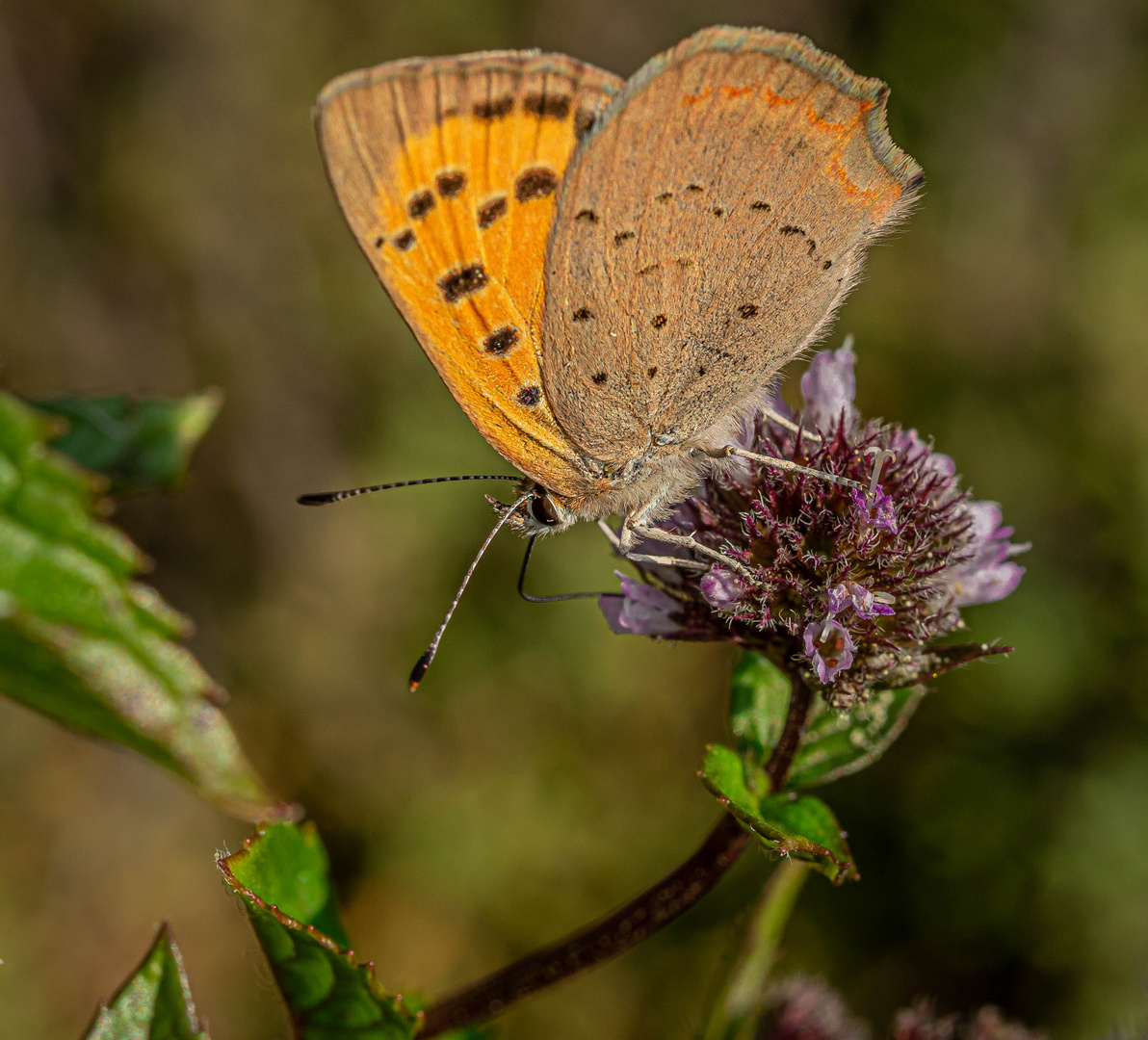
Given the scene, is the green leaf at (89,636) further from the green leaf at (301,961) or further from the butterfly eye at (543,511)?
the butterfly eye at (543,511)

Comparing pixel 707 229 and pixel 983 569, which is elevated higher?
pixel 707 229

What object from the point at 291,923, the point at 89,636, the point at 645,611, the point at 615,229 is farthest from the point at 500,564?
the point at 89,636

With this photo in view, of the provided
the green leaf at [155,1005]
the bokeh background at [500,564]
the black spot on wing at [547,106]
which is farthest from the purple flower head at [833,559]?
the bokeh background at [500,564]

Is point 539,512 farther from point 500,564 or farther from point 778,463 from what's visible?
point 500,564

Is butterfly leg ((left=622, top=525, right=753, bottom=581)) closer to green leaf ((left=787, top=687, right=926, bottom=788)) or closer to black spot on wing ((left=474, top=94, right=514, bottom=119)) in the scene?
green leaf ((left=787, top=687, right=926, bottom=788))

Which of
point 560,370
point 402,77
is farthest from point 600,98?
point 560,370

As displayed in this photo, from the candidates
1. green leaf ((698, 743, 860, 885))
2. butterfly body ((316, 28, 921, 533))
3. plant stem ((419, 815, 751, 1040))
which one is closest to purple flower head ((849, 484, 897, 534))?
butterfly body ((316, 28, 921, 533))
